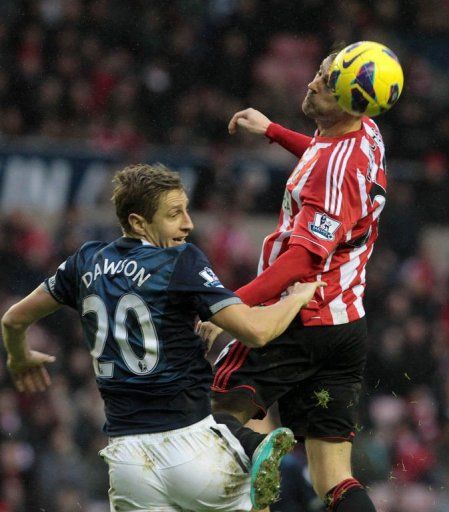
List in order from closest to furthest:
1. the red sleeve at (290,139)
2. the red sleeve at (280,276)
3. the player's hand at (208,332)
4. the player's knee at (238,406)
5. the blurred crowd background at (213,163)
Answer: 1. the player's hand at (208,332)
2. the red sleeve at (280,276)
3. the player's knee at (238,406)
4. the red sleeve at (290,139)
5. the blurred crowd background at (213,163)

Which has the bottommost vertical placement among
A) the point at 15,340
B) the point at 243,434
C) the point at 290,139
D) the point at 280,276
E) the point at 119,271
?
the point at 243,434

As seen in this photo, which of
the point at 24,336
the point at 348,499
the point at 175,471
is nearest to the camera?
the point at 175,471

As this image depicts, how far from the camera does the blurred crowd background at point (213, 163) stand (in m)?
10.0

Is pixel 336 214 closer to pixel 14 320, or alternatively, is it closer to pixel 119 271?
pixel 119 271

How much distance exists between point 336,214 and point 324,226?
0.24 ft

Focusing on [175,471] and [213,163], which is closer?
[175,471]

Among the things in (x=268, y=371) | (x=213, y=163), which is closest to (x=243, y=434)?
(x=268, y=371)

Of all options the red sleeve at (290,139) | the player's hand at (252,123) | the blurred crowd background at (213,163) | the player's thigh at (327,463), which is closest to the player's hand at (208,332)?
Result: the player's thigh at (327,463)

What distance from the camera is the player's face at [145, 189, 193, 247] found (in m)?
4.41

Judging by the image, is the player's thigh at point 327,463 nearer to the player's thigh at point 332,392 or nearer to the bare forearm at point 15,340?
the player's thigh at point 332,392

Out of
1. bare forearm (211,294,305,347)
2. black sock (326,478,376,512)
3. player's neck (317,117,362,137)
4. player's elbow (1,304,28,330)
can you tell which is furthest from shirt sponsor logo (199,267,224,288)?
black sock (326,478,376,512)

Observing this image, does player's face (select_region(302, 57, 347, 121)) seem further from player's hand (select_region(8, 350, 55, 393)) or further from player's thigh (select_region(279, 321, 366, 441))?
→ player's hand (select_region(8, 350, 55, 393))

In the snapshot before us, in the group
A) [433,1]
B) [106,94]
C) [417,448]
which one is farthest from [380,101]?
[433,1]

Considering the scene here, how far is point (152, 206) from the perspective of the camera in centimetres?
440
